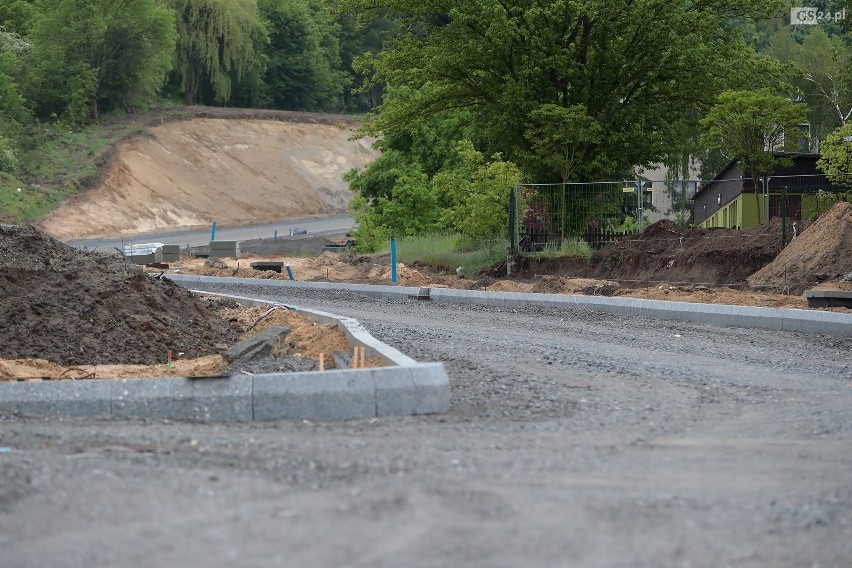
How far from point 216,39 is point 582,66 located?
5248cm

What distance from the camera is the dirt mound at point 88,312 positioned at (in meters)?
14.2

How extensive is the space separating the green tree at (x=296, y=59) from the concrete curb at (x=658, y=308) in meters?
66.8

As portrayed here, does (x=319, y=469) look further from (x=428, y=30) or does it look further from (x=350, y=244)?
(x=350, y=244)

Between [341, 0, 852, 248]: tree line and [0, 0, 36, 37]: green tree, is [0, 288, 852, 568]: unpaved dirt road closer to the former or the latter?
[341, 0, 852, 248]: tree line

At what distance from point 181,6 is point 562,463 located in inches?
3022

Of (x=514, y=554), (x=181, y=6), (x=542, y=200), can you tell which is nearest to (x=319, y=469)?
(x=514, y=554)

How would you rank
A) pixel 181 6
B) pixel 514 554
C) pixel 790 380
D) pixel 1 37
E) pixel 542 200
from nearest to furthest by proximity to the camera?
pixel 514 554 < pixel 790 380 < pixel 542 200 < pixel 1 37 < pixel 181 6

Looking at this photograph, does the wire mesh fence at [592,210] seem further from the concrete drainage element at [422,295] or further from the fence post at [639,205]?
the concrete drainage element at [422,295]

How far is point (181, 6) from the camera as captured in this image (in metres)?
79.5

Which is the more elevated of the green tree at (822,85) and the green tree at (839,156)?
the green tree at (822,85)

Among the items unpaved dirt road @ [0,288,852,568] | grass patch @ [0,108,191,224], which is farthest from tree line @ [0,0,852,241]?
grass patch @ [0,108,191,224]

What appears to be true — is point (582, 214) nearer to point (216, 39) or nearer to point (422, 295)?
point (422, 295)

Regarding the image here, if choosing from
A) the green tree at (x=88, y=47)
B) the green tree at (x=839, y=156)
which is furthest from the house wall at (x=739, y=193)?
the green tree at (x=88, y=47)

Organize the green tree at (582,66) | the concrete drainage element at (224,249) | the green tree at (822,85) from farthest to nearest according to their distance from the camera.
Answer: the green tree at (822,85) < the concrete drainage element at (224,249) < the green tree at (582,66)
